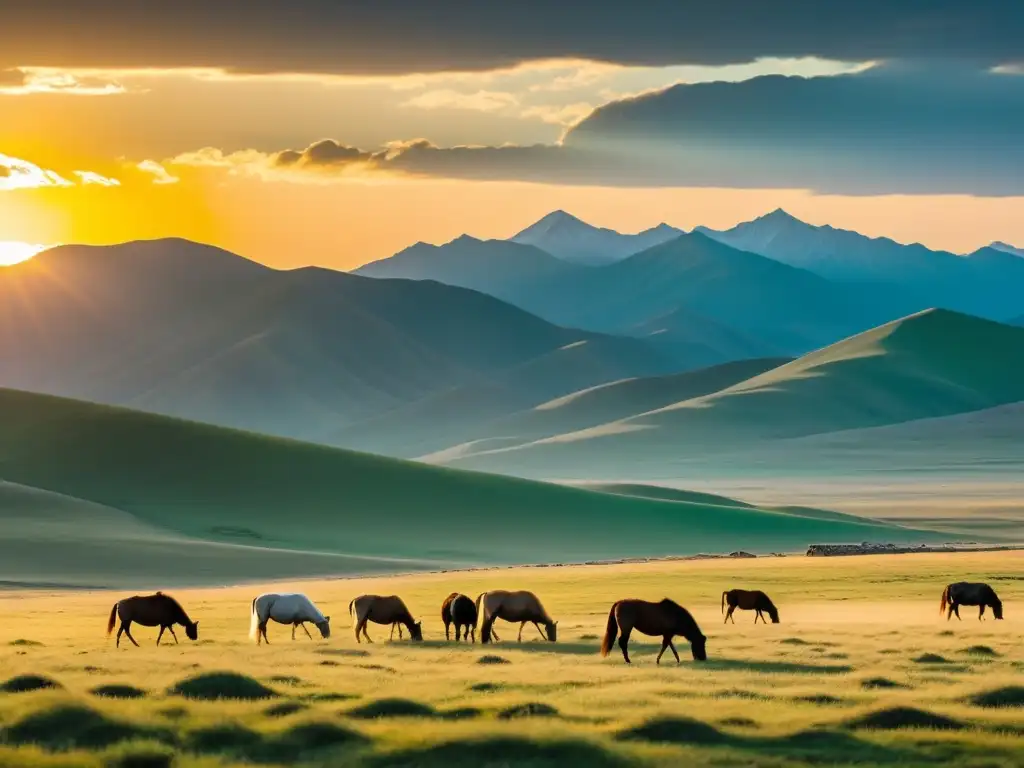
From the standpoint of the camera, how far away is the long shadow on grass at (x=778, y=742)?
21656 mm

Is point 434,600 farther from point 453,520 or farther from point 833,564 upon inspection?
point 453,520

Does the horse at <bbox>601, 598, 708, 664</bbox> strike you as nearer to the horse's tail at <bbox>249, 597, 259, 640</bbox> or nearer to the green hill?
the horse's tail at <bbox>249, 597, 259, 640</bbox>

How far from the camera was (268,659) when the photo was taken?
34.3 metres

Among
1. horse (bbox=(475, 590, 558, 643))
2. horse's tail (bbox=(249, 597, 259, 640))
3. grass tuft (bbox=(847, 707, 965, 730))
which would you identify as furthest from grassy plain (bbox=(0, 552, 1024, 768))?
horse's tail (bbox=(249, 597, 259, 640))

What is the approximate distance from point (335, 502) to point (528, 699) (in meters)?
118

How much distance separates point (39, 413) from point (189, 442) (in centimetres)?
1954

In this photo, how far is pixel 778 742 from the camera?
22.8m

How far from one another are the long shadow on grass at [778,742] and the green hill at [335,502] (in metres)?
A: 87.5

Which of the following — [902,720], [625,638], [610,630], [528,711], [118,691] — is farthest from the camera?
[610,630]

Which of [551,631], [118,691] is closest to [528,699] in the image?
[118,691]

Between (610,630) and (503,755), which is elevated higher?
(610,630)

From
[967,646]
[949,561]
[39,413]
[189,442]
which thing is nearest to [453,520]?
[189,442]

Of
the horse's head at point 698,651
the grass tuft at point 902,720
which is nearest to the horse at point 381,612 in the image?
the horse's head at point 698,651

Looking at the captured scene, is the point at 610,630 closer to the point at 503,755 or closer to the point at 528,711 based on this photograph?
the point at 528,711
